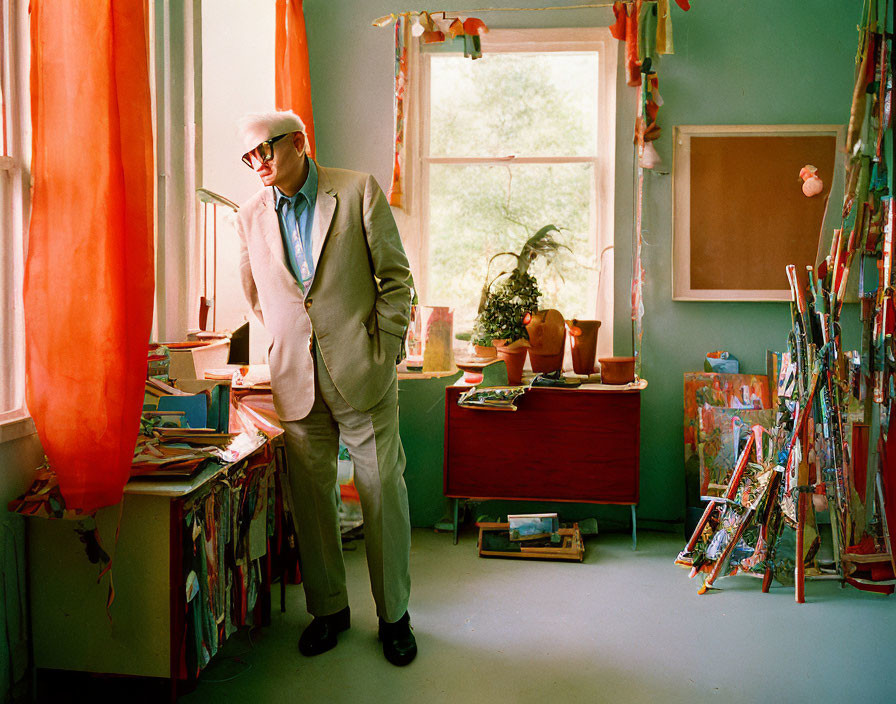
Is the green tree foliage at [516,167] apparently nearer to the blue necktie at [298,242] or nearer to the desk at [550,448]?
the desk at [550,448]

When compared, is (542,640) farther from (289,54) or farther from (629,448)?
(289,54)

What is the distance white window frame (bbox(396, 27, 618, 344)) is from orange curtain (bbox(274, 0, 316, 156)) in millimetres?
544

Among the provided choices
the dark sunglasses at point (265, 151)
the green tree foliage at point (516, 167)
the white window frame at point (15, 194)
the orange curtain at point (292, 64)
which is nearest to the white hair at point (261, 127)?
→ the dark sunglasses at point (265, 151)

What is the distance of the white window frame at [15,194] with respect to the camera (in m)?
2.18

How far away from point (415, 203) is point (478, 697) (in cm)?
258

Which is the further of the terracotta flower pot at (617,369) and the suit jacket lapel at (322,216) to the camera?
the terracotta flower pot at (617,369)

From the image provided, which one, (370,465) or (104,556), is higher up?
(370,465)

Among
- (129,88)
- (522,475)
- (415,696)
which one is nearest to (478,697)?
(415,696)

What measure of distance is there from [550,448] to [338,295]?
1588mm

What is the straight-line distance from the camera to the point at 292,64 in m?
3.76

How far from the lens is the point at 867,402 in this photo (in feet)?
10.6

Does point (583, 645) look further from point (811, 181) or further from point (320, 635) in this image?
point (811, 181)

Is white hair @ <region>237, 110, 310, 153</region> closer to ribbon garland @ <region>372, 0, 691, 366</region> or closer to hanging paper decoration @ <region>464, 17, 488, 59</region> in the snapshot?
ribbon garland @ <region>372, 0, 691, 366</region>

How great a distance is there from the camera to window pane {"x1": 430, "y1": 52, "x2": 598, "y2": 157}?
13.3 feet
